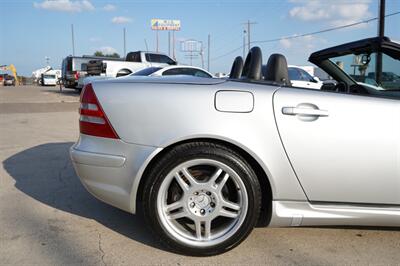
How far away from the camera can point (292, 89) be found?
2580 mm

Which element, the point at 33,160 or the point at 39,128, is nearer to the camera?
the point at 33,160

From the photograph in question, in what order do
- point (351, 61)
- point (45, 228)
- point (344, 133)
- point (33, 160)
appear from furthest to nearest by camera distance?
1. point (33, 160)
2. point (351, 61)
3. point (45, 228)
4. point (344, 133)

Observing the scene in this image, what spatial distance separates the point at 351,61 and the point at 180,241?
217 cm

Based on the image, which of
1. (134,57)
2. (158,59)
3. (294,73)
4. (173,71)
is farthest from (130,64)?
(294,73)

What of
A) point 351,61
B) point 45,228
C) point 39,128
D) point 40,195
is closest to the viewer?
point 45,228

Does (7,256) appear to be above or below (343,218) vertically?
below

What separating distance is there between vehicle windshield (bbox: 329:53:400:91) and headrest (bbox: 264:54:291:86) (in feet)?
2.40

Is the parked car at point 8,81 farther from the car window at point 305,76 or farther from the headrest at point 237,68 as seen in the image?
the headrest at point 237,68

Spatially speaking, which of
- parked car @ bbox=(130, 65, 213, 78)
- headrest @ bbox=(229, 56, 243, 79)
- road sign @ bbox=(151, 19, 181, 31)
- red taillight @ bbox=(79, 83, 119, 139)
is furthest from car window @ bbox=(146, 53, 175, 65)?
road sign @ bbox=(151, 19, 181, 31)

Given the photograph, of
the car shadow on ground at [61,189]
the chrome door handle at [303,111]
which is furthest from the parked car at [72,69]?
the chrome door handle at [303,111]

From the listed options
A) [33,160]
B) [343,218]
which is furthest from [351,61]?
[33,160]

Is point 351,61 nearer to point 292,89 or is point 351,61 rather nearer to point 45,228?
point 292,89

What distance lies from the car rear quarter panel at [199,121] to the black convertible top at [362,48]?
0.94m

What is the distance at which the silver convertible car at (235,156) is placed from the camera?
8.14ft
